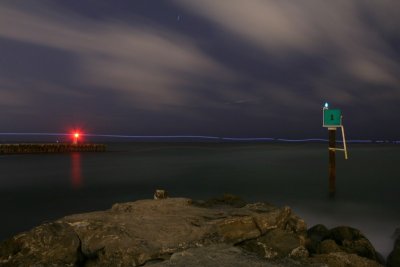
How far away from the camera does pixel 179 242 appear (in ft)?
24.3

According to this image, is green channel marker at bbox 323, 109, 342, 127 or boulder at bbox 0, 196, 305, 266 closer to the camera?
boulder at bbox 0, 196, 305, 266

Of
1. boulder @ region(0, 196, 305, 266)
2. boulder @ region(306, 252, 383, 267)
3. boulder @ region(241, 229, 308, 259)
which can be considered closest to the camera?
boulder @ region(0, 196, 305, 266)

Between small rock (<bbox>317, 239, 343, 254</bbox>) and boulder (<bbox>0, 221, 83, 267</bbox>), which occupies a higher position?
boulder (<bbox>0, 221, 83, 267</bbox>)

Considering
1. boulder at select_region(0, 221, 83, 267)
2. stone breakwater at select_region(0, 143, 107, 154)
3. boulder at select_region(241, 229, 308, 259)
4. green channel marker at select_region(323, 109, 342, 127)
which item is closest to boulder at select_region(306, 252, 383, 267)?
boulder at select_region(241, 229, 308, 259)

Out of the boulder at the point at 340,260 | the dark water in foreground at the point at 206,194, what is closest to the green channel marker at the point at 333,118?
the dark water in foreground at the point at 206,194

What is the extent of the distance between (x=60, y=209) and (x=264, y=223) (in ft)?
42.1

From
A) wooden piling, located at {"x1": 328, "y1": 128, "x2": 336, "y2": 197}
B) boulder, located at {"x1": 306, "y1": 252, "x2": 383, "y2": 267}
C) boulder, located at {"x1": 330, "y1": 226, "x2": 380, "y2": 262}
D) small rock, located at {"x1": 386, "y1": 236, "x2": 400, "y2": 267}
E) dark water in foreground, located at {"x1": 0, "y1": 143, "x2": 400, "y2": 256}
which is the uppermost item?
wooden piling, located at {"x1": 328, "y1": 128, "x2": 336, "y2": 197}

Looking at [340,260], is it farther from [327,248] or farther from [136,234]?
[136,234]

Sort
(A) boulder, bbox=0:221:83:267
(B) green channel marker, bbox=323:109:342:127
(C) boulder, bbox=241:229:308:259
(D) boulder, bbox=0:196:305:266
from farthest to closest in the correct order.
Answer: (B) green channel marker, bbox=323:109:342:127
(C) boulder, bbox=241:229:308:259
(D) boulder, bbox=0:196:305:266
(A) boulder, bbox=0:221:83:267

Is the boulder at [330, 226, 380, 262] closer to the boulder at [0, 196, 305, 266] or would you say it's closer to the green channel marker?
the boulder at [0, 196, 305, 266]

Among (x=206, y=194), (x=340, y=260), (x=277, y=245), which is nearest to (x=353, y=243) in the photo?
(x=340, y=260)


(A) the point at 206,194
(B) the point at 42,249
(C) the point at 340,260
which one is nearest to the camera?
(B) the point at 42,249

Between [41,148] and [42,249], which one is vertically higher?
[42,249]

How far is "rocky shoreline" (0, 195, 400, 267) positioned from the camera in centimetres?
691
